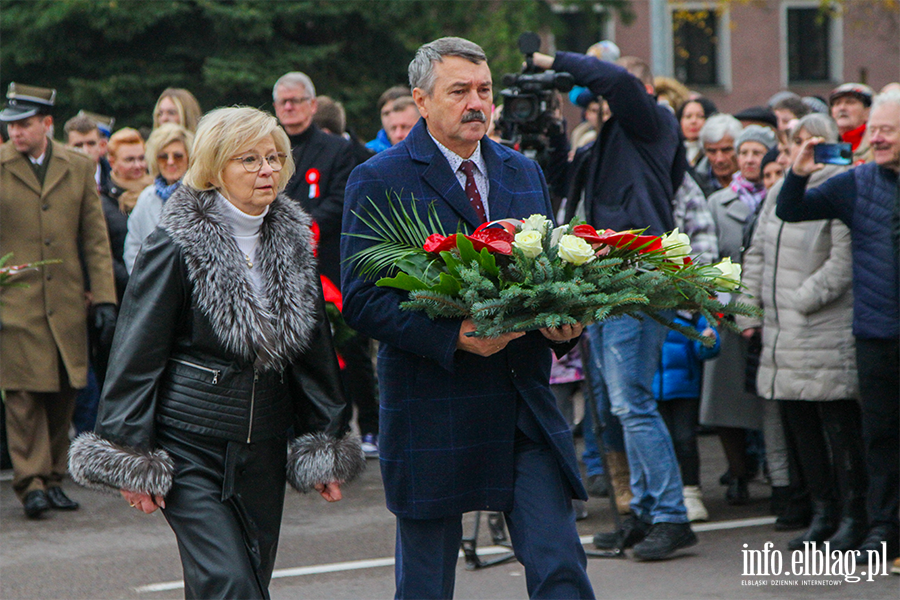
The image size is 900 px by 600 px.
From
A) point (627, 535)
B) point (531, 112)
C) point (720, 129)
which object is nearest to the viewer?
point (627, 535)

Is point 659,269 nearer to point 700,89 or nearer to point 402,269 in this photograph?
point 402,269

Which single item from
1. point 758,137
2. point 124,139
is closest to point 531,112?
point 758,137

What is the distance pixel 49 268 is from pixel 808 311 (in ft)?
14.8

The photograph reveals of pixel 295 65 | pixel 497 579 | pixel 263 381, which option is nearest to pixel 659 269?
pixel 263 381

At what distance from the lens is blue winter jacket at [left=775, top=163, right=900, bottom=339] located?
5.63 meters

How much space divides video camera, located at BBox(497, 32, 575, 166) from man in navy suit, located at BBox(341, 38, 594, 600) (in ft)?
7.60

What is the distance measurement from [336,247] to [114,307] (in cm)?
160

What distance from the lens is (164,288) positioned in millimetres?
3930

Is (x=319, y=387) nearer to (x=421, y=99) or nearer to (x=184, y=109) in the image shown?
(x=421, y=99)

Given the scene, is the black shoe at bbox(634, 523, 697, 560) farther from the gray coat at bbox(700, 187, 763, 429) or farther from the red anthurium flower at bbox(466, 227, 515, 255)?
the red anthurium flower at bbox(466, 227, 515, 255)

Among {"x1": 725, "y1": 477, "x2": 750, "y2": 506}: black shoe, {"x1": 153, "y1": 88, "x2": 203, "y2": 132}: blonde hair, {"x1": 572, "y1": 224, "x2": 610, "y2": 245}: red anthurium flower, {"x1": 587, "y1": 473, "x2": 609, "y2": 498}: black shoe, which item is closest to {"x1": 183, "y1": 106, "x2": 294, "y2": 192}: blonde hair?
{"x1": 572, "y1": 224, "x2": 610, "y2": 245}: red anthurium flower

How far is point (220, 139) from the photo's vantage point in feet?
13.4

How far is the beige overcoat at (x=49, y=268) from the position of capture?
23.7 feet

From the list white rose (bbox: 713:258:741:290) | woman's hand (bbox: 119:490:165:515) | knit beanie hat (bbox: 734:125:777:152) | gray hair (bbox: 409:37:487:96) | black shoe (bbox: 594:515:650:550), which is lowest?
black shoe (bbox: 594:515:650:550)
